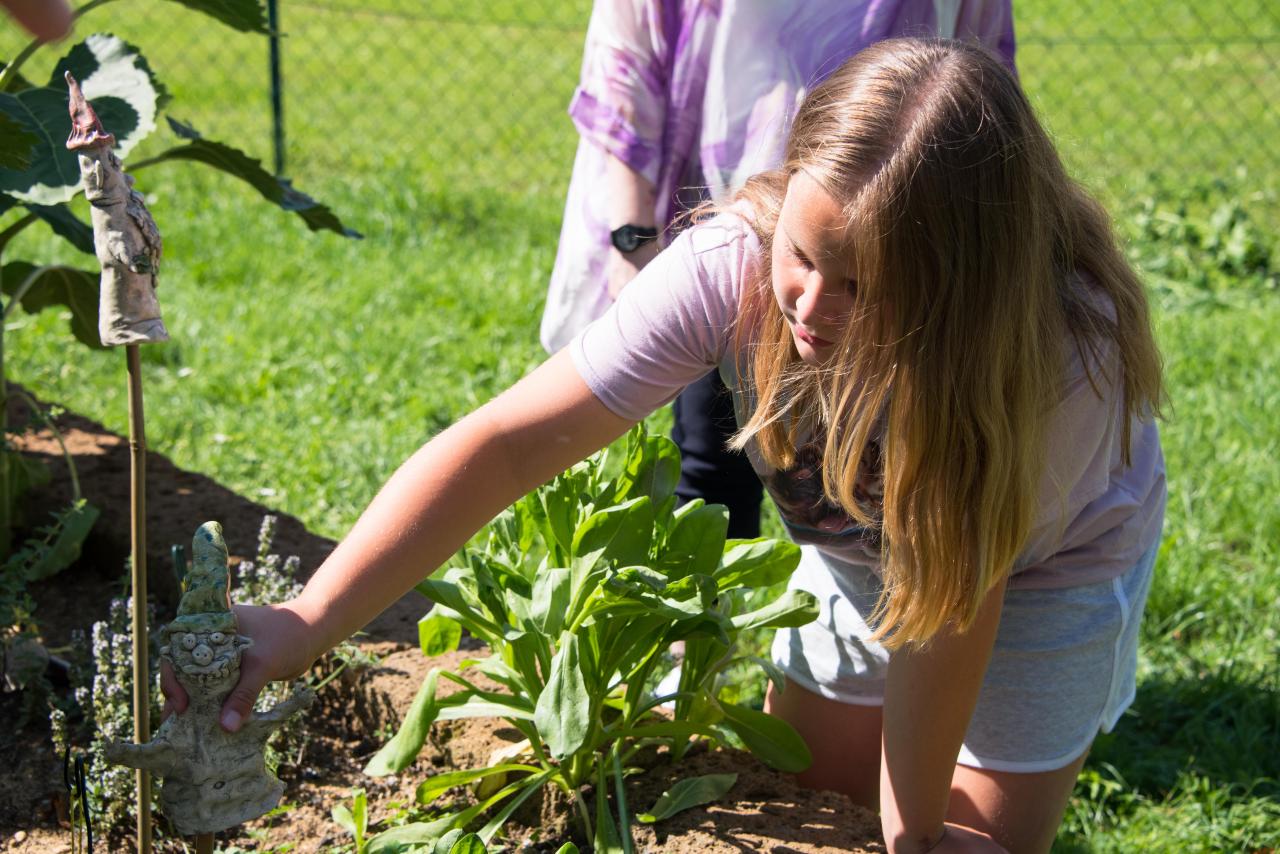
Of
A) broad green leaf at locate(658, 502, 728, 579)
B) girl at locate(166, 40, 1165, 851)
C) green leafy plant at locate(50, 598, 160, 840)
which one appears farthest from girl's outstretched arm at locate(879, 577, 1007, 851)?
green leafy plant at locate(50, 598, 160, 840)

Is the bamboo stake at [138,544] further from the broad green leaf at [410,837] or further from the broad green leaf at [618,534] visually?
the broad green leaf at [618,534]

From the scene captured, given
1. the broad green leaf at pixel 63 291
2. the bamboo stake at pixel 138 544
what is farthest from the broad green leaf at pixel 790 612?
the broad green leaf at pixel 63 291

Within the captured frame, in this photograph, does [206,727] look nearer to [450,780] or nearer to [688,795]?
[450,780]

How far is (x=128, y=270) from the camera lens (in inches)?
51.3

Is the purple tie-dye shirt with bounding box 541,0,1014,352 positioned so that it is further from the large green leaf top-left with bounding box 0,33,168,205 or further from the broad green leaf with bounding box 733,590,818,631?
the large green leaf top-left with bounding box 0,33,168,205

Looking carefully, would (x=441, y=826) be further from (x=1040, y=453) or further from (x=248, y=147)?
(x=248, y=147)

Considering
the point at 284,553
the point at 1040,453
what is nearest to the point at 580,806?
the point at 1040,453

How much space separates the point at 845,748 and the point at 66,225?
159 centimetres

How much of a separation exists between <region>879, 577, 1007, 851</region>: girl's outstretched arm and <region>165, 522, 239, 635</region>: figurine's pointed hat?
2.74ft

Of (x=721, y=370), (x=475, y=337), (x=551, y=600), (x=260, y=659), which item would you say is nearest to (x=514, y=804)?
(x=551, y=600)

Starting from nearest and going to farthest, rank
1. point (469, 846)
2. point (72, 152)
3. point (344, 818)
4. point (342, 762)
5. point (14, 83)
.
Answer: point (469, 846), point (344, 818), point (72, 152), point (342, 762), point (14, 83)

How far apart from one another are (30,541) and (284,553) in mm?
441

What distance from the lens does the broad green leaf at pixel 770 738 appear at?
6.19 ft

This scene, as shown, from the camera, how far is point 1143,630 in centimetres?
277
